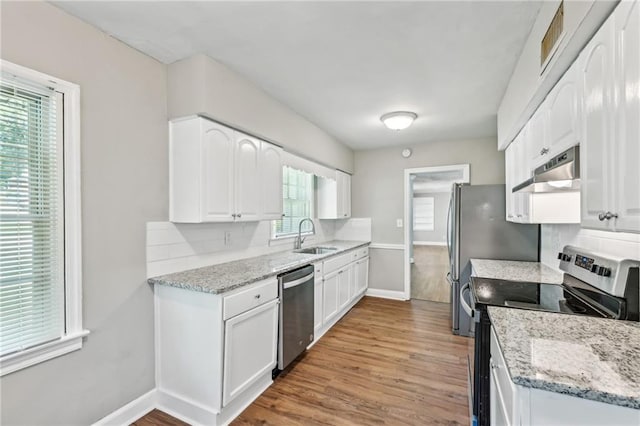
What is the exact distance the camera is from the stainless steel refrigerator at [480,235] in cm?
300

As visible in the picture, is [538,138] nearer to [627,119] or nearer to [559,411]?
[627,119]

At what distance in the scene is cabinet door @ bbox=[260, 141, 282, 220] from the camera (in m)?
2.75

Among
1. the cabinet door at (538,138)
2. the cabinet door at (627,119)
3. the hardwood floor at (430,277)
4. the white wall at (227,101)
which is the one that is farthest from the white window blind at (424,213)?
the cabinet door at (627,119)

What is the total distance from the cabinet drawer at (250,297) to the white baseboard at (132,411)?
0.88 meters

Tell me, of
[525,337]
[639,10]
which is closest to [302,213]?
[525,337]

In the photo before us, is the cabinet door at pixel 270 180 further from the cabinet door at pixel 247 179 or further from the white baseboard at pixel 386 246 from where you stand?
the white baseboard at pixel 386 246

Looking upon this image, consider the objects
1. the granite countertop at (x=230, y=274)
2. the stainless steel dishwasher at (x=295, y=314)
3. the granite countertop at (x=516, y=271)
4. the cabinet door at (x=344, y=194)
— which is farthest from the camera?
the cabinet door at (x=344, y=194)

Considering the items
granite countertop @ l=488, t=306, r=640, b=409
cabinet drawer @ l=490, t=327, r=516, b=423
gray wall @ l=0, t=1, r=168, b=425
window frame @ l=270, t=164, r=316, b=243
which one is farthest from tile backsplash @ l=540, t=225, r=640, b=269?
gray wall @ l=0, t=1, r=168, b=425

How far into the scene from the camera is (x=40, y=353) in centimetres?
154

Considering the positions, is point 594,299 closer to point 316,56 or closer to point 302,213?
point 316,56

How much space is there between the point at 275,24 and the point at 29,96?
1.36 metres

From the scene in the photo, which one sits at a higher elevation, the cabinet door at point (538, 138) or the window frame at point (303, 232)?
the cabinet door at point (538, 138)

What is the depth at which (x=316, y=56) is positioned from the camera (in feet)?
6.86

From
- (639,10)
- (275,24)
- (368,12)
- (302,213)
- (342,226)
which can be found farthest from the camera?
(342,226)
